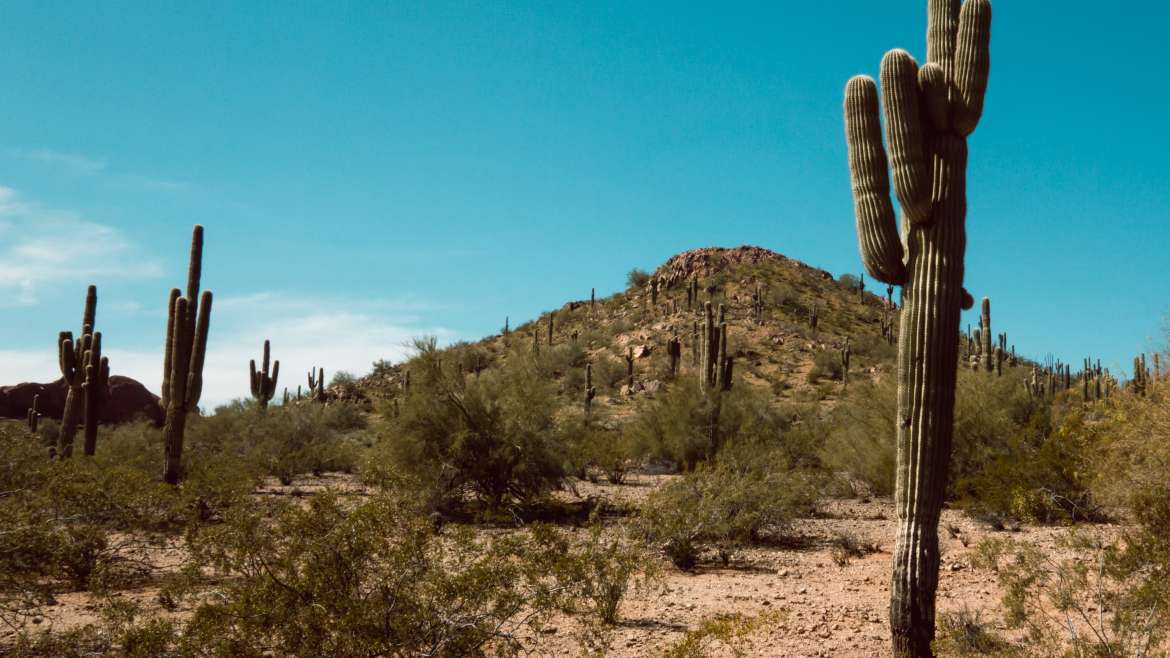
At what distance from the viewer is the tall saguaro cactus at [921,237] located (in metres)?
7.20

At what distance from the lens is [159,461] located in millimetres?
19062

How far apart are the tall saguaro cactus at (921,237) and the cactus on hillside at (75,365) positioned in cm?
1844

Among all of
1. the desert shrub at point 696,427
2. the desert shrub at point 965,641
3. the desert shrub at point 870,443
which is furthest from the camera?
the desert shrub at point 696,427

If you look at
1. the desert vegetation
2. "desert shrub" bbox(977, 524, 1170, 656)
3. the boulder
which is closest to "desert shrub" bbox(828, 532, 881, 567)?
the desert vegetation

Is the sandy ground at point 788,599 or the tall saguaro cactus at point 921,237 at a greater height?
the tall saguaro cactus at point 921,237

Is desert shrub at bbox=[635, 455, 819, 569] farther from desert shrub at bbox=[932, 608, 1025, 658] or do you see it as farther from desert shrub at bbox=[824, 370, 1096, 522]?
desert shrub at bbox=[932, 608, 1025, 658]

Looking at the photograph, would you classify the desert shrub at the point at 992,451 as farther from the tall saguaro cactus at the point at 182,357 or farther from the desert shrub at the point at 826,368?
the desert shrub at the point at 826,368

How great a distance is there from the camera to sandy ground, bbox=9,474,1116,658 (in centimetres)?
776

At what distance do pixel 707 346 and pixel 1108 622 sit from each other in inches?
696

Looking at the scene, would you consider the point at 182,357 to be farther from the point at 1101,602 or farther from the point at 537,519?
the point at 1101,602

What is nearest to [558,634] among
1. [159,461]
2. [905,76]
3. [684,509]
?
[684,509]

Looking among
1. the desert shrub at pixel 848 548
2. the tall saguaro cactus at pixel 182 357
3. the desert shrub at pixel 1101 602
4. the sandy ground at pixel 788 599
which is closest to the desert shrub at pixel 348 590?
the sandy ground at pixel 788 599

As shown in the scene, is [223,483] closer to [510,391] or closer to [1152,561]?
[510,391]

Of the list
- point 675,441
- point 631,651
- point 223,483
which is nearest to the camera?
point 631,651
